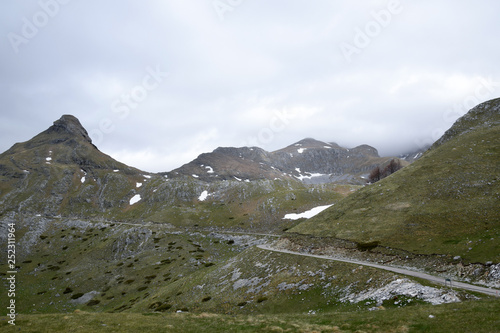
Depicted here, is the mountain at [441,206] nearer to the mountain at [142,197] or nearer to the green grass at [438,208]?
the green grass at [438,208]

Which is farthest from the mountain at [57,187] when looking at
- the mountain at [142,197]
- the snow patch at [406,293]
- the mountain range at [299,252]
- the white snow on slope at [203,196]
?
the snow patch at [406,293]

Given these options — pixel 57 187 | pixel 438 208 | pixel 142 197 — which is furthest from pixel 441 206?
pixel 57 187

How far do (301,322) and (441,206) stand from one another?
A: 131 ft

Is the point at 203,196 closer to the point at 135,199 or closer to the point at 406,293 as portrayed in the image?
the point at 135,199

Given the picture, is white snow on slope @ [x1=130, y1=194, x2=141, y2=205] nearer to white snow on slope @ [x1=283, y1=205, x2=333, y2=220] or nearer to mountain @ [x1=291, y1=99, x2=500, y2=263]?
white snow on slope @ [x1=283, y1=205, x2=333, y2=220]

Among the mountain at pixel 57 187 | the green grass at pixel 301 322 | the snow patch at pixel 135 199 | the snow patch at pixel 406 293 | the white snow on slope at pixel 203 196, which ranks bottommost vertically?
the snow patch at pixel 406 293

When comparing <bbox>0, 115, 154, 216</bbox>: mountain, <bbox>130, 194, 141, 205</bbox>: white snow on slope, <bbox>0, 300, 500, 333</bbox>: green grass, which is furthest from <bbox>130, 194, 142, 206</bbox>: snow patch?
<bbox>0, 300, 500, 333</bbox>: green grass

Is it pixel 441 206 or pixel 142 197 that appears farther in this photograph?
pixel 142 197

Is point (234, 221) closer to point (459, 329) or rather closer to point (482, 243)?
point (482, 243)

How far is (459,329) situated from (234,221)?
102944 millimetres

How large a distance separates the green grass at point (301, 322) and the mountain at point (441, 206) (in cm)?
1547

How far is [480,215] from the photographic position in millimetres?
41000

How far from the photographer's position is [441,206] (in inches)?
1895

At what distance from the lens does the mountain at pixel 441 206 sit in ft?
124
